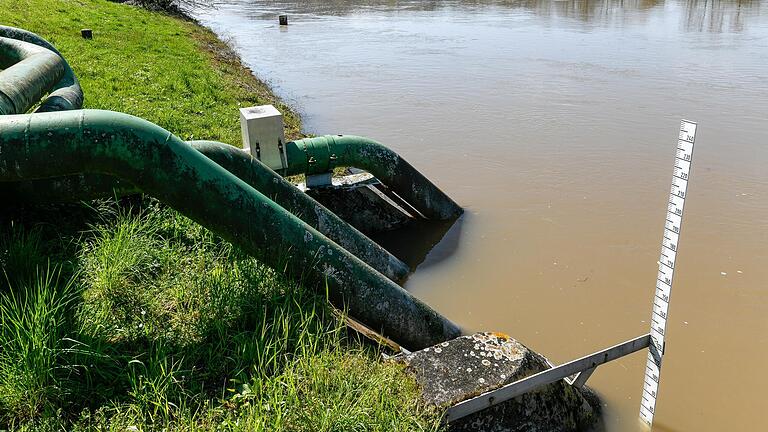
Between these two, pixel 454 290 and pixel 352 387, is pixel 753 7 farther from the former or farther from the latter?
pixel 352 387

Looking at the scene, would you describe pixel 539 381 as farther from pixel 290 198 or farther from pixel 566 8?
pixel 566 8

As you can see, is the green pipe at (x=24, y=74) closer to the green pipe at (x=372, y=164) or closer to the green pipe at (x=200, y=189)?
the green pipe at (x=200, y=189)

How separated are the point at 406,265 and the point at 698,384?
280 centimetres

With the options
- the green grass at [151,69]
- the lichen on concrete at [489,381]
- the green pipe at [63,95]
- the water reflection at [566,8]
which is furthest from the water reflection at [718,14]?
the lichen on concrete at [489,381]

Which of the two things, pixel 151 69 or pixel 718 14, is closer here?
pixel 151 69

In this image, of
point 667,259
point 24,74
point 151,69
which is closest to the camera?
point 667,259

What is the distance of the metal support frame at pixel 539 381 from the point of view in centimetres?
307

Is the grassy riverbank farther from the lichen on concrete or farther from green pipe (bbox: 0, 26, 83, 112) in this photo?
green pipe (bbox: 0, 26, 83, 112)

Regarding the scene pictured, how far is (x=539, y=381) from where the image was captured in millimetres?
3289

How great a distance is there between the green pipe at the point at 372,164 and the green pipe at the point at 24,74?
6.96 feet

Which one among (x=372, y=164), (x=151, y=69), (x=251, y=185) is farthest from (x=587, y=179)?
(x=151, y=69)

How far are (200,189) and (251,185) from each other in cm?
156

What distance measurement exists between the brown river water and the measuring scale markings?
27 centimetres

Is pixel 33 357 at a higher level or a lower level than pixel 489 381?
higher
